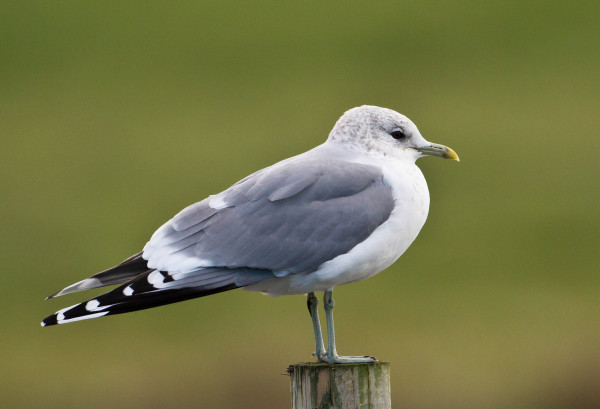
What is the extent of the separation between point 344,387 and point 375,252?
0.50 meters

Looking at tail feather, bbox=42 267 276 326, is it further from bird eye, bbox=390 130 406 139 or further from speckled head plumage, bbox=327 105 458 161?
bird eye, bbox=390 130 406 139

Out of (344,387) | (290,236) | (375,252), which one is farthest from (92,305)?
(375,252)

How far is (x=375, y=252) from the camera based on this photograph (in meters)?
3.69

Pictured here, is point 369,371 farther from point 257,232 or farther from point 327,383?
point 257,232

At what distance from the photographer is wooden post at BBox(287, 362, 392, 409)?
3486 millimetres

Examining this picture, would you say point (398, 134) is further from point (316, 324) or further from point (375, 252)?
point (316, 324)

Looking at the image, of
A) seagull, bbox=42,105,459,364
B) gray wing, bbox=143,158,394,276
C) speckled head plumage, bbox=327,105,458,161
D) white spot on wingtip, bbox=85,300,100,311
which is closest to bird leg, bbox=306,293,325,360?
seagull, bbox=42,105,459,364

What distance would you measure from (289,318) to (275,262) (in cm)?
515

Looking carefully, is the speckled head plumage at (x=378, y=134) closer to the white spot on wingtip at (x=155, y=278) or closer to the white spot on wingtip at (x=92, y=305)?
the white spot on wingtip at (x=155, y=278)

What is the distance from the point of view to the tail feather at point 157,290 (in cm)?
346

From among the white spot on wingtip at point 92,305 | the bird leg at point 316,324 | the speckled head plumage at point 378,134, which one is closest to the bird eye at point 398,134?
the speckled head plumage at point 378,134

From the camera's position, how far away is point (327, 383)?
3498mm

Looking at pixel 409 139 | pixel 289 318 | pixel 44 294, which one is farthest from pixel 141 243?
pixel 409 139

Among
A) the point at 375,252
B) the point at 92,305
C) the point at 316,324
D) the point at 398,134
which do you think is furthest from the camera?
the point at 398,134
